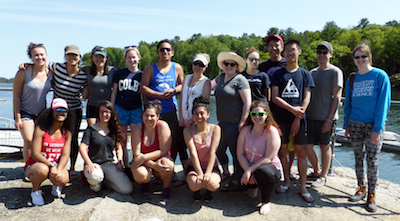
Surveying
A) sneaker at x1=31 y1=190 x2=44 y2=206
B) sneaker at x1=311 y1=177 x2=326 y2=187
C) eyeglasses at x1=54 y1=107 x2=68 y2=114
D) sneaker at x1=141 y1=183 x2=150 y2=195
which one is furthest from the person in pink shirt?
sneaker at x1=31 y1=190 x2=44 y2=206

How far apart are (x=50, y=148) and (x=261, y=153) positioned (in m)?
3.12

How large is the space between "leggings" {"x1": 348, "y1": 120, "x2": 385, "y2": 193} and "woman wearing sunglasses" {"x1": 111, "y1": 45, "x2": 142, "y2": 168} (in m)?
3.50

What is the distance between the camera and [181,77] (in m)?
4.62

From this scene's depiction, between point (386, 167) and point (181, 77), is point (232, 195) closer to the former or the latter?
point (181, 77)

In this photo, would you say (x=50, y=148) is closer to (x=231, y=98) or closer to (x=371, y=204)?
(x=231, y=98)

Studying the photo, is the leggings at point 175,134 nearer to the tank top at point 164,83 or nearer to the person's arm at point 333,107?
the tank top at point 164,83

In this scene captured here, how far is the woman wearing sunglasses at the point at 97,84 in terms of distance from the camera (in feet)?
14.5

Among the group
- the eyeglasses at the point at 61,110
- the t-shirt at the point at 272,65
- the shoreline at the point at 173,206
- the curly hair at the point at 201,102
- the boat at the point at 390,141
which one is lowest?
the boat at the point at 390,141

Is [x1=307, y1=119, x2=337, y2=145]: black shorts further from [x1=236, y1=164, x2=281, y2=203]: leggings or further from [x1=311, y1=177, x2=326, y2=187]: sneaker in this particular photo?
[x1=236, y1=164, x2=281, y2=203]: leggings

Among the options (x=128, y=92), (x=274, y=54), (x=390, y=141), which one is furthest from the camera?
(x=390, y=141)

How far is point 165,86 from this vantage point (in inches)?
174

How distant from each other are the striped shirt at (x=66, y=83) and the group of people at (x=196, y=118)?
0.02m

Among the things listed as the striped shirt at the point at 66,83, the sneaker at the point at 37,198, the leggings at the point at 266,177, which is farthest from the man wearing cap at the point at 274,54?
the sneaker at the point at 37,198

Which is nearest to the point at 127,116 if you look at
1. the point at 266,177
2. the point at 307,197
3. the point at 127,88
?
the point at 127,88
